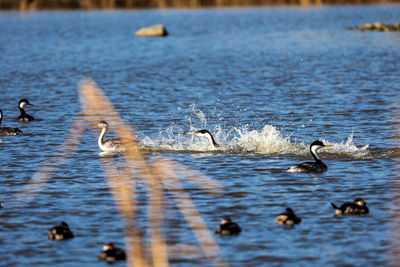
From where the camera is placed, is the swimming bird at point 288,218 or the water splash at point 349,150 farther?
the water splash at point 349,150

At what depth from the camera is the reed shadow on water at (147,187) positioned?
13750 mm

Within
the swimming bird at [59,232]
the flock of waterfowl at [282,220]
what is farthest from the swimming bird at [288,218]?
the swimming bird at [59,232]

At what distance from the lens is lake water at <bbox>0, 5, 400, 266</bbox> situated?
46.5 feet

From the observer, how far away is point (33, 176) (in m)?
20.0

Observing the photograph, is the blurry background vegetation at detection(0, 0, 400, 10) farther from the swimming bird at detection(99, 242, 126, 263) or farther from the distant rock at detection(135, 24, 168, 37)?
the swimming bird at detection(99, 242, 126, 263)

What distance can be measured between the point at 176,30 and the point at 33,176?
6540 centimetres

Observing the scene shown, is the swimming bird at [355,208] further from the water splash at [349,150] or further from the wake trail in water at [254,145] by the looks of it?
the water splash at [349,150]

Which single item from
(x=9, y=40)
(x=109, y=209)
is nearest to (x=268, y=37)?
(x=9, y=40)

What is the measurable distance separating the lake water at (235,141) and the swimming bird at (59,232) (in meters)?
0.17

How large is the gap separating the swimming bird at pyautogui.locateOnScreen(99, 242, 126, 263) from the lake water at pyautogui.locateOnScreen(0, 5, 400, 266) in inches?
6.5

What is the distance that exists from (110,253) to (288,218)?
3689 mm

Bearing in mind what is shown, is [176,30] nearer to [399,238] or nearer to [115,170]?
[115,170]

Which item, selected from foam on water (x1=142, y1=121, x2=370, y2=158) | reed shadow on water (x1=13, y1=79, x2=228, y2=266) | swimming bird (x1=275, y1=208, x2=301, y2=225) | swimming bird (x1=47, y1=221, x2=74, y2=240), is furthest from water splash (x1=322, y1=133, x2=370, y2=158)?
swimming bird (x1=47, y1=221, x2=74, y2=240)

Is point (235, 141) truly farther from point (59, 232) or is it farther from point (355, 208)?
point (59, 232)
